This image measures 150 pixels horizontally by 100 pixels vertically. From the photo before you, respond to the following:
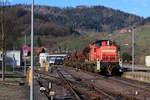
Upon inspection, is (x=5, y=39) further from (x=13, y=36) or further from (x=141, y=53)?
(x=141, y=53)

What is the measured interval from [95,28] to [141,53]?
215 ft

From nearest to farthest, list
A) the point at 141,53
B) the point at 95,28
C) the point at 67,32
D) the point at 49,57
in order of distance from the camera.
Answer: the point at 49,57, the point at 141,53, the point at 67,32, the point at 95,28

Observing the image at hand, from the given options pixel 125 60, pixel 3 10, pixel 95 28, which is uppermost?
pixel 95 28

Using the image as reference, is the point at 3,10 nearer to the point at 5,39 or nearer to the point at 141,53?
the point at 5,39

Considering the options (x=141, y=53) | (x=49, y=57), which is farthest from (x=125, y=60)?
(x=49, y=57)

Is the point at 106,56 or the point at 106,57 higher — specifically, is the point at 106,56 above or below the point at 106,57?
above

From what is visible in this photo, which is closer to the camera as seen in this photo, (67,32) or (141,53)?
(141,53)

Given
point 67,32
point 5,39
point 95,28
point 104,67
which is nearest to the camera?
point 5,39

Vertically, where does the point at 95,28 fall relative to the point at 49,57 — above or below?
above

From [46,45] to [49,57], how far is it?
2945 inches

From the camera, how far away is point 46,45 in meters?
163

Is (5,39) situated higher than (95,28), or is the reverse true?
(95,28)

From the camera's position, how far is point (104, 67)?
111ft

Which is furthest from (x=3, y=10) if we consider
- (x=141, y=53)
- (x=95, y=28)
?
(x=95, y=28)
